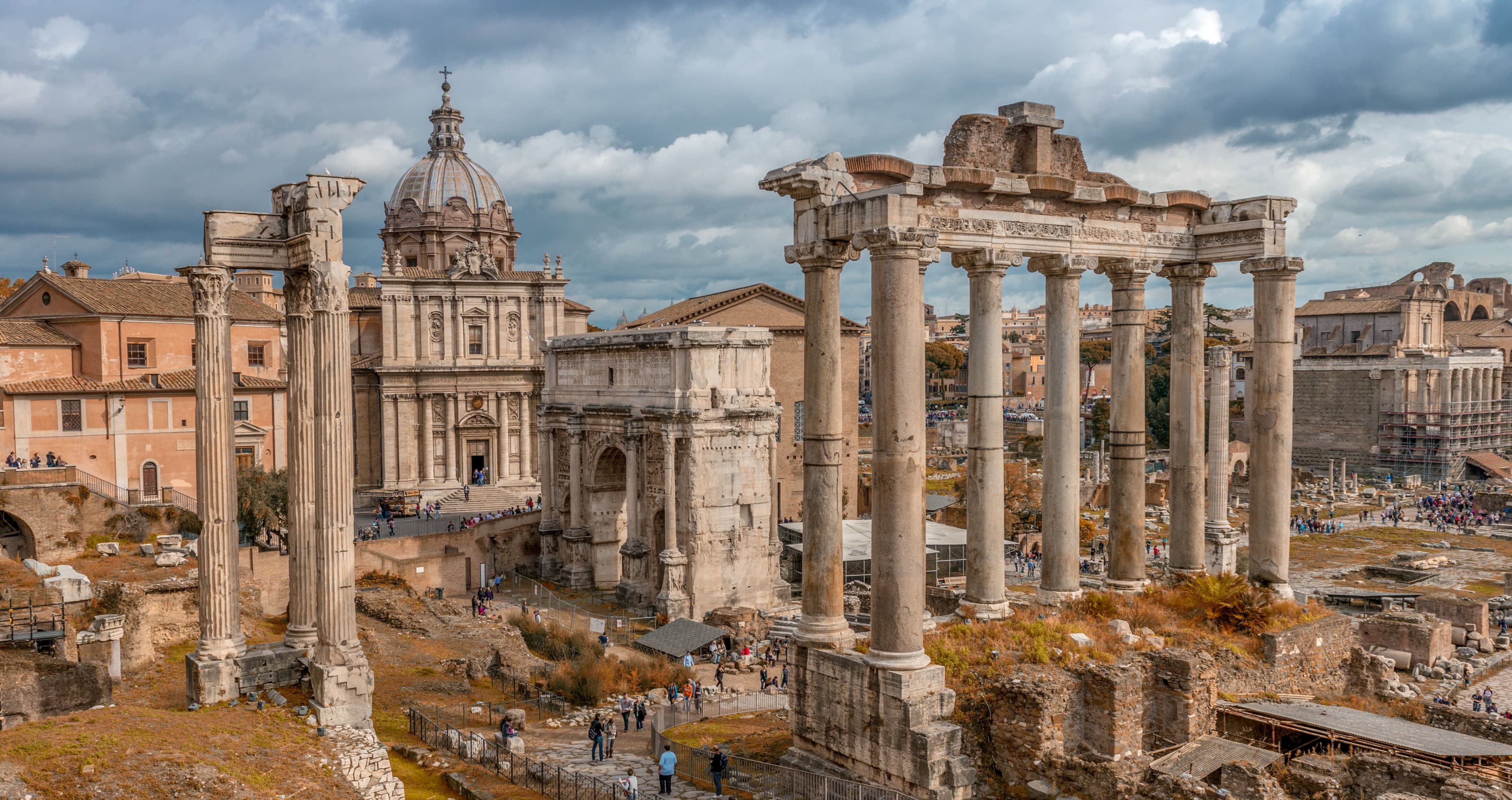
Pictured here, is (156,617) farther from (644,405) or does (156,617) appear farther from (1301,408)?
(1301,408)

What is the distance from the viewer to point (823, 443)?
43.1ft

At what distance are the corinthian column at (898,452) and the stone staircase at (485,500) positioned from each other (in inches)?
1307

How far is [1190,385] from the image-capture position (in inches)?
666

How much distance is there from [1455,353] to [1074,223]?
239 feet

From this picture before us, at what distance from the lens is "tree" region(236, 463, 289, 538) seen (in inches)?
1248

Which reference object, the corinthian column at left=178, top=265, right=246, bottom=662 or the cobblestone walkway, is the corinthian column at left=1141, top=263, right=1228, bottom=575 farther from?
the corinthian column at left=178, top=265, right=246, bottom=662

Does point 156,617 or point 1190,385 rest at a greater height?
point 1190,385

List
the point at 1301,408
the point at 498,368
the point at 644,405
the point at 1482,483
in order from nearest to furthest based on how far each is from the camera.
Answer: the point at 644,405
the point at 498,368
the point at 1482,483
the point at 1301,408

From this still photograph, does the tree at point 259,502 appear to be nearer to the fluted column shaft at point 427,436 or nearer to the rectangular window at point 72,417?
the rectangular window at point 72,417

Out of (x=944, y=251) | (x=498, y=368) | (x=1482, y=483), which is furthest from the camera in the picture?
(x=1482, y=483)

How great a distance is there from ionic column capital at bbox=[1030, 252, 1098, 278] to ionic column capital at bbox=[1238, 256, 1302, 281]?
8.71 feet

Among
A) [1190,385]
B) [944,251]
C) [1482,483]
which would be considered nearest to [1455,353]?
[1482,483]

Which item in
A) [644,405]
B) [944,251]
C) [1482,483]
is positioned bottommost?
[1482,483]

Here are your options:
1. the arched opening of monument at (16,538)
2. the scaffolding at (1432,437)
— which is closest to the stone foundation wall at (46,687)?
the arched opening of monument at (16,538)
